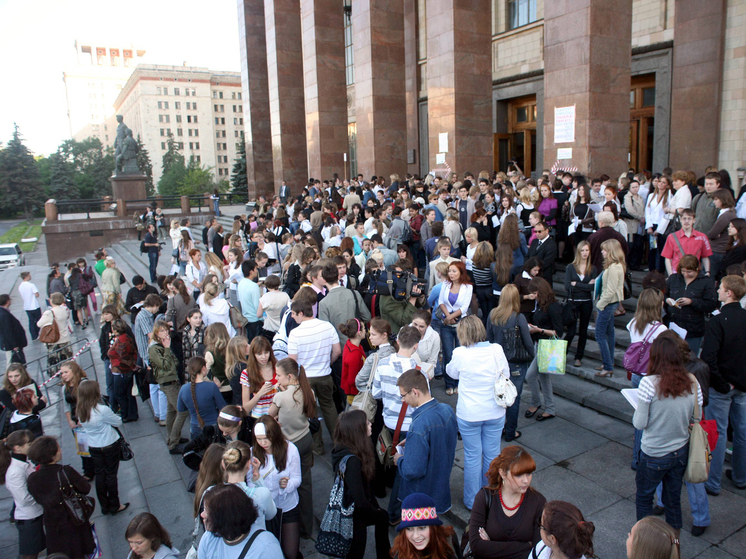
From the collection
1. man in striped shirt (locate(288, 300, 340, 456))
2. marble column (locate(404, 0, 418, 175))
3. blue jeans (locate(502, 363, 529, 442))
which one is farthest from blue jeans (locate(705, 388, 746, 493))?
marble column (locate(404, 0, 418, 175))

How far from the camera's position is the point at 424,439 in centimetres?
403

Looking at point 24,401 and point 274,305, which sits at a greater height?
point 274,305

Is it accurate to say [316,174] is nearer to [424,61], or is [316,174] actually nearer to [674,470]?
[424,61]

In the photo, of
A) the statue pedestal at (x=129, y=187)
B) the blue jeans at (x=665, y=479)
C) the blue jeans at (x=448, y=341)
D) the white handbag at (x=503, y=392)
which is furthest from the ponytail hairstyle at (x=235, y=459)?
the statue pedestal at (x=129, y=187)

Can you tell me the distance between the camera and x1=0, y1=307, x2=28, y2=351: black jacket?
11.3 metres

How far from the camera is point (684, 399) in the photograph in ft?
12.9

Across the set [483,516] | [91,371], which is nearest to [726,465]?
[483,516]

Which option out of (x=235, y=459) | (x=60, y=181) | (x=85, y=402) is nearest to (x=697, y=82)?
(x=235, y=459)

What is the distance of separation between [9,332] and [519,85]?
18135mm

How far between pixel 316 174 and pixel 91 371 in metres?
13.7

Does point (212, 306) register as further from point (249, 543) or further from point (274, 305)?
point (249, 543)

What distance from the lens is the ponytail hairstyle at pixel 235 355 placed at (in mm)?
6016

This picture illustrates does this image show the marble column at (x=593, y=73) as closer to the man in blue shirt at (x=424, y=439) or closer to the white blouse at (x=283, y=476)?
the man in blue shirt at (x=424, y=439)

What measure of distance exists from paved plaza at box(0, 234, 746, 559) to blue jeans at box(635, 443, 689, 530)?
1.19 feet
